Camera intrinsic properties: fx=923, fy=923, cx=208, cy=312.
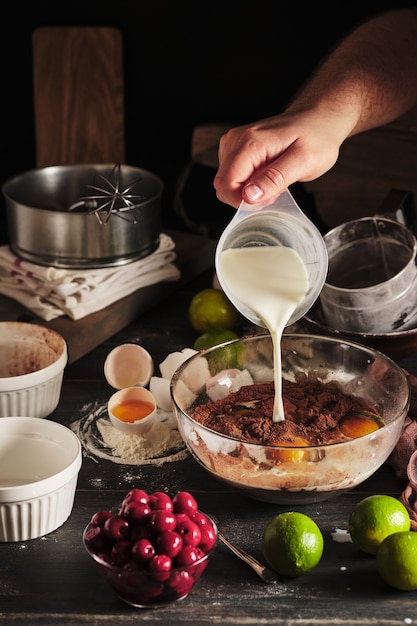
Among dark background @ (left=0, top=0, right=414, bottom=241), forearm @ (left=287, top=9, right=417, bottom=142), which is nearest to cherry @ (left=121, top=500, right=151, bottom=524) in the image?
forearm @ (left=287, top=9, right=417, bottom=142)

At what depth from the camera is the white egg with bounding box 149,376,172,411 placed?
189cm

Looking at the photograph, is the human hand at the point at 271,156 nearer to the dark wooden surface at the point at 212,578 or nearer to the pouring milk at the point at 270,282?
the pouring milk at the point at 270,282

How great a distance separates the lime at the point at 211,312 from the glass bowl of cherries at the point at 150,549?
2.86 feet

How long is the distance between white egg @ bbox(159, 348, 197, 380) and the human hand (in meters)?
0.43

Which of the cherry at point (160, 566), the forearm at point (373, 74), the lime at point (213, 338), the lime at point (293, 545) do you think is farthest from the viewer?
the forearm at point (373, 74)

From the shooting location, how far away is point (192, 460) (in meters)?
1.72

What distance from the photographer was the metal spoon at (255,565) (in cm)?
138

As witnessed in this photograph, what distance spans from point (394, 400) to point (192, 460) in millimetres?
387

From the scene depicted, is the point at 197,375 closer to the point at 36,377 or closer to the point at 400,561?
the point at 36,377

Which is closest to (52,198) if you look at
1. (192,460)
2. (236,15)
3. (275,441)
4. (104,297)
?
(104,297)

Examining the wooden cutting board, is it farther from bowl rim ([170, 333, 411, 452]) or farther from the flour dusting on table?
bowl rim ([170, 333, 411, 452])

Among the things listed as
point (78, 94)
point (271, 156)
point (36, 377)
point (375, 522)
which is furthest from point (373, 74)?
point (375, 522)

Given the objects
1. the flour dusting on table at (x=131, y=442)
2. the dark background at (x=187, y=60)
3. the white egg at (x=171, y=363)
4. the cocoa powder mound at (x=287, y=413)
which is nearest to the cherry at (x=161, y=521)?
the cocoa powder mound at (x=287, y=413)

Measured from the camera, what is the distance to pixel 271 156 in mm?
1727
